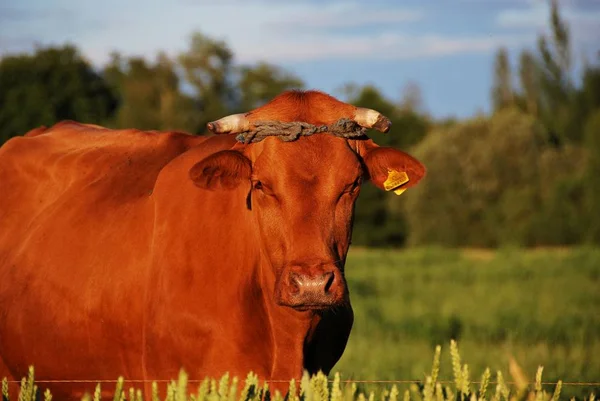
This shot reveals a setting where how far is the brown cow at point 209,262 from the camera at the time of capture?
6.29 m

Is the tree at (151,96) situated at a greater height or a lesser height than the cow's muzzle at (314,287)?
greater

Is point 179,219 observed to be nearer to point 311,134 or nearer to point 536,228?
point 311,134

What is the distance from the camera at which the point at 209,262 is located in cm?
652

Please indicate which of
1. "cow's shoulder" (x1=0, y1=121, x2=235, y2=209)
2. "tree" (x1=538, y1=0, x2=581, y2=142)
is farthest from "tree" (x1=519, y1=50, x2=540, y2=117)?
"cow's shoulder" (x1=0, y1=121, x2=235, y2=209)

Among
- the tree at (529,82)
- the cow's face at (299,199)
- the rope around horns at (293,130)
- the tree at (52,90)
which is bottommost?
the cow's face at (299,199)

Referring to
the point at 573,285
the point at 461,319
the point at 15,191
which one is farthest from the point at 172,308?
the point at 573,285

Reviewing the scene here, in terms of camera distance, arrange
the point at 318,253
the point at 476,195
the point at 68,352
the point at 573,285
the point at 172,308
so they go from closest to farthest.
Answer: the point at 318,253 → the point at 172,308 → the point at 68,352 → the point at 573,285 → the point at 476,195

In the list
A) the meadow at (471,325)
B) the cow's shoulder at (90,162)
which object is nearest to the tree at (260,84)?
the meadow at (471,325)

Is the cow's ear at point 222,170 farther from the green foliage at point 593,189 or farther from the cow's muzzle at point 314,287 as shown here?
the green foliage at point 593,189

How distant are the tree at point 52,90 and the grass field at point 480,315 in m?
18.4

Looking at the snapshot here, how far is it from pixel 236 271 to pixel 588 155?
4909 cm

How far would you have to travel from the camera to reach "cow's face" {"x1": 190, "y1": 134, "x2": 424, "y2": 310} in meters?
5.92

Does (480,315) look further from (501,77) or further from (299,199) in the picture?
(501,77)

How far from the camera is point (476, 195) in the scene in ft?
199
